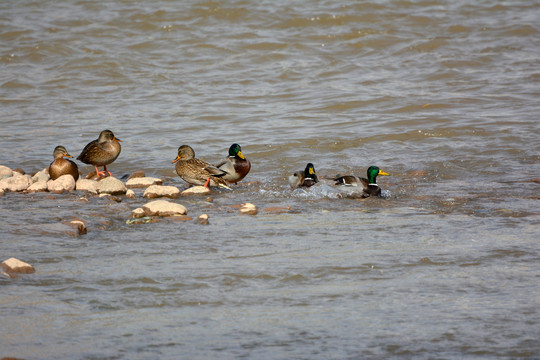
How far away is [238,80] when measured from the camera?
16344mm

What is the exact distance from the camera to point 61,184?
866 centimetres

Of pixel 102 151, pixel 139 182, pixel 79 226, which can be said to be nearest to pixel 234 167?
pixel 139 182

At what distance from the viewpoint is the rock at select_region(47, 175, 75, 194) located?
28.3 feet

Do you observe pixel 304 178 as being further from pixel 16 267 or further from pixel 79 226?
pixel 16 267

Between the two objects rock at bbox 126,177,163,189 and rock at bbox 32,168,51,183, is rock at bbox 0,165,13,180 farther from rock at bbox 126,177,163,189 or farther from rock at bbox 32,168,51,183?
rock at bbox 126,177,163,189

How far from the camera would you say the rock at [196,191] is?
8.49m

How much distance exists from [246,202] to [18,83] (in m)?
10.2

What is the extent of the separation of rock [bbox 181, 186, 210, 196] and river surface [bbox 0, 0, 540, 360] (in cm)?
19

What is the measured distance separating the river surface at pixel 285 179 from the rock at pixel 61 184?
331 mm

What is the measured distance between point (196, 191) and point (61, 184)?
1649mm

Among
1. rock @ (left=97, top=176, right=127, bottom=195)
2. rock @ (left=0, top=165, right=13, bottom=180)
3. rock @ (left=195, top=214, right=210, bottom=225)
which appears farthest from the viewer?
rock @ (left=0, top=165, right=13, bottom=180)

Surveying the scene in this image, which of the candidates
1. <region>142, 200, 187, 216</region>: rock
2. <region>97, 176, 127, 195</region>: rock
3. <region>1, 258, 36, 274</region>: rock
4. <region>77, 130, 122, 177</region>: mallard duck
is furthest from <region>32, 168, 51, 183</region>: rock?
<region>1, 258, 36, 274</region>: rock

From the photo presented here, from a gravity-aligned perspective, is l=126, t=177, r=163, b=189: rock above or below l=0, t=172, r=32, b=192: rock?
below

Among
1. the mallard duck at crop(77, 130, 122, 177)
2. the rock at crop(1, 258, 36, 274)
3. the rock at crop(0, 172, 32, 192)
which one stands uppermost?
the mallard duck at crop(77, 130, 122, 177)
